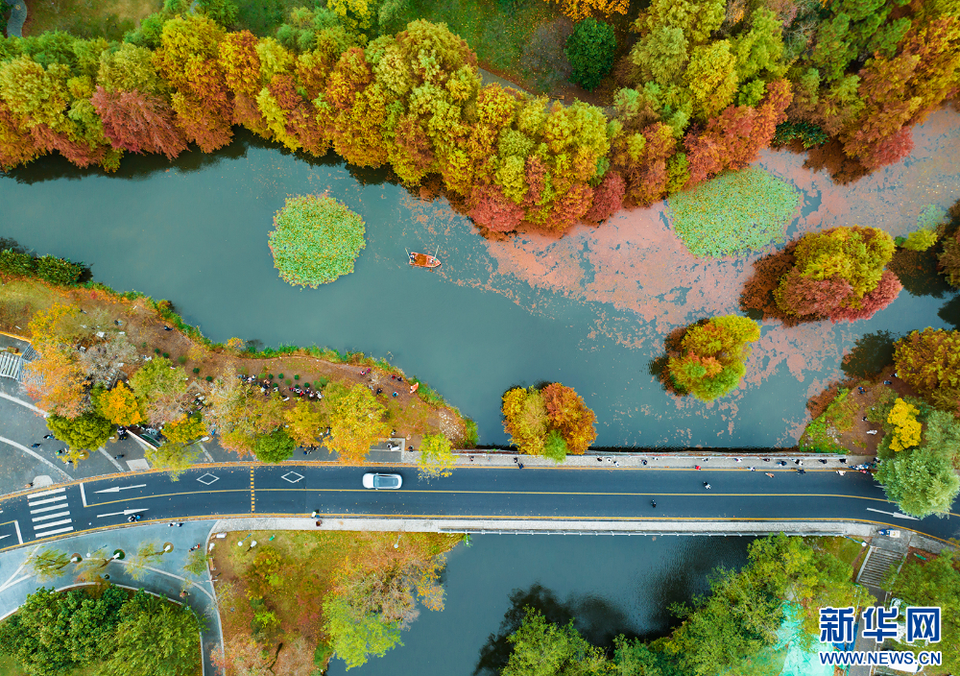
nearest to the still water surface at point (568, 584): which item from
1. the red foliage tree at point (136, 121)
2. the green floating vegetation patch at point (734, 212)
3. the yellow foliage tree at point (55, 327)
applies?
the green floating vegetation patch at point (734, 212)

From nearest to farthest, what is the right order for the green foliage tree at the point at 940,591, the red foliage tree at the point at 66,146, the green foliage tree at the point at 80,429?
the green foliage tree at the point at 940,591
the green foliage tree at the point at 80,429
the red foliage tree at the point at 66,146

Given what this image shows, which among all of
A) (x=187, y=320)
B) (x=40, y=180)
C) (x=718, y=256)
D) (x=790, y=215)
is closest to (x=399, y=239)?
(x=187, y=320)

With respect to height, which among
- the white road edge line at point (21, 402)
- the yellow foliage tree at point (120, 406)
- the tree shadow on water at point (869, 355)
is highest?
the tree shadow on water at point (869, 355)

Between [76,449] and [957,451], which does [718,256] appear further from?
[76,449]

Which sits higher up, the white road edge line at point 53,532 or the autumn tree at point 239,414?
the autumn tree at point 239,414

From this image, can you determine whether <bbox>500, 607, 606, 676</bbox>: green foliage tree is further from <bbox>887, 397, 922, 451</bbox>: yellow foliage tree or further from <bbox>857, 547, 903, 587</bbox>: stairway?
<bbox>887, 397, 922, 451</bbox>: yellow foliage tree

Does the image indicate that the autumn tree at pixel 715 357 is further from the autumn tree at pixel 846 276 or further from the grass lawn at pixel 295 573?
the grass lawn at pixel 295 573

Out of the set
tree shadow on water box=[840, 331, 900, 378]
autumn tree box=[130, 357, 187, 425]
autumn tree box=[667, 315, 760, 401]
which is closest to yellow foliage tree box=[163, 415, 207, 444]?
autumn tree box=[130, 357, 187, 425]
